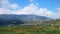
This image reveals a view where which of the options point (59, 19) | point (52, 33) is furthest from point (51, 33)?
point (59, 19)

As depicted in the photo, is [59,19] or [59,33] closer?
[59,33]

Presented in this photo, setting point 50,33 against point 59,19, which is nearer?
point 50,33

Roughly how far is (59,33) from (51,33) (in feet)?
5.08

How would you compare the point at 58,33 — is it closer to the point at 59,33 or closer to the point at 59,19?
the point at 59,33

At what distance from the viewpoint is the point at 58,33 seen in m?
25.2

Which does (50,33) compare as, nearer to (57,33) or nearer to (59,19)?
(57,33)

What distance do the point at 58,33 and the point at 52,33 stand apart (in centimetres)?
142

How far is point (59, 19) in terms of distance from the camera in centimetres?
9919

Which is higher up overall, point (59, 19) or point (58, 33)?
point (59, 19)

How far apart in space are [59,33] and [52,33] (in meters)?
1.44

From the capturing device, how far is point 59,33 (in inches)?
985

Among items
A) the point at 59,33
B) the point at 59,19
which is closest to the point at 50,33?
the point at 59,33

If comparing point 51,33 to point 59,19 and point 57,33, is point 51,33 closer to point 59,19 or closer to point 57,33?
point 57,33

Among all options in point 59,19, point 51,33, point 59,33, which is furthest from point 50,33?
point 59,19
